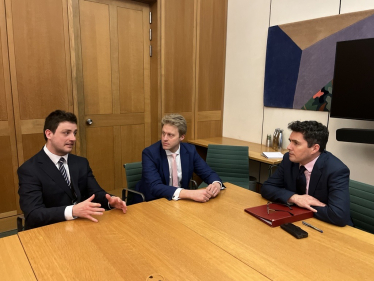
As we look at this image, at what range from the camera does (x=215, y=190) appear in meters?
2.17

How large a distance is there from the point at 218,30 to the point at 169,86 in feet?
4.00

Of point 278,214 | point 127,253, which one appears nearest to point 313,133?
point 278,214

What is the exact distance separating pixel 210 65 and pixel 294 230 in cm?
334

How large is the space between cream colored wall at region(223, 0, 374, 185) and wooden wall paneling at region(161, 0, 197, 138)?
66 cm

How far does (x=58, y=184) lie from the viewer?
1951 mm

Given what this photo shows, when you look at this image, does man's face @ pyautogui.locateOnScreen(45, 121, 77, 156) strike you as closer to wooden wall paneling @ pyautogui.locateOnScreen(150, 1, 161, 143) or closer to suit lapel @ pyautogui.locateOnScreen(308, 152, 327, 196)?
suit lapel @ pyautogui.locateOnScreen(308, 152, 327, 196)

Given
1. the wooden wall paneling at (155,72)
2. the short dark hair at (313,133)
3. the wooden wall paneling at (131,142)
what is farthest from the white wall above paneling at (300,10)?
the wooden wall paneling at (131,142)

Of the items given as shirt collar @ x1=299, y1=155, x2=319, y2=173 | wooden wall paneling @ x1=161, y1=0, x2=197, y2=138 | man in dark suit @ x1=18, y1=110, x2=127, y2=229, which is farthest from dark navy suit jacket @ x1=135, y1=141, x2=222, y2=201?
wooden wall paneling @ x1=161, y1=0, x2=197, y2=138

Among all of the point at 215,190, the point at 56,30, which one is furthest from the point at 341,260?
the point at 56,30

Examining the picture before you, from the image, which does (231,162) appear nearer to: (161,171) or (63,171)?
(161,171)

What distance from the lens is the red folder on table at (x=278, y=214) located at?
1718 millimetres

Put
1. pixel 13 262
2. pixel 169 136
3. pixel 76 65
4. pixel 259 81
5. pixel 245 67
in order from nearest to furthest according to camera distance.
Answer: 1. pixel 13 262
2. pixel 169 136
3. pixel 76 65
4. pixel 259 81
5. pixel 245 67

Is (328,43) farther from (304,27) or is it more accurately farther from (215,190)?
(215,190)

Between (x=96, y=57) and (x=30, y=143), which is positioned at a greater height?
(x=96, y=57)
